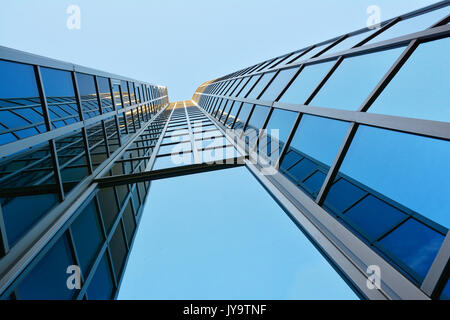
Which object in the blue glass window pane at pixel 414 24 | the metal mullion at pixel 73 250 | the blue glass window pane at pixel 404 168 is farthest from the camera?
the metal mullion at pixel 73 250

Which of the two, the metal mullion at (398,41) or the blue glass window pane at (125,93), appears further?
the blue glass window pane at (125,93)

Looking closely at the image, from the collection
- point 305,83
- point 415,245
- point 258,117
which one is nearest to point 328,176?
point 415,245

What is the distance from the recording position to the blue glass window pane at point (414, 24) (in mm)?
4930

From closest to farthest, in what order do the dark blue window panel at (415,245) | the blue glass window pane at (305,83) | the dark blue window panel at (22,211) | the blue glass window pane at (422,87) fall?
the dark blue window panel at (415,245)
the blue glass window pane at (422,87)
the dark blue window panel at (22,211)
the blue glass window pane at (305,83)

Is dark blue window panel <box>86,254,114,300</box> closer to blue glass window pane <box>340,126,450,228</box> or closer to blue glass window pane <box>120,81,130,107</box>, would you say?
blue glass window pane <box>340,126,450,228</box>

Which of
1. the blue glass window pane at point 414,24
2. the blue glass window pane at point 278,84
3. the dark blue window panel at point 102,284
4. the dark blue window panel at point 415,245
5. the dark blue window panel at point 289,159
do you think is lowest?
the dark blue window panel at point 102,284

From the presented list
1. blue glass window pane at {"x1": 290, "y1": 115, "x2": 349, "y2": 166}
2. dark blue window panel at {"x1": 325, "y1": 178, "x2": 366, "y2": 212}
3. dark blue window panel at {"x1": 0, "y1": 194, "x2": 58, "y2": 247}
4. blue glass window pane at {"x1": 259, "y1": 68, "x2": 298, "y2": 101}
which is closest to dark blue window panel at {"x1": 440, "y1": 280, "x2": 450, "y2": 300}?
dark blue window panel at {"x1": 325, "y1": 178, "x2": 366, "y2": 212}

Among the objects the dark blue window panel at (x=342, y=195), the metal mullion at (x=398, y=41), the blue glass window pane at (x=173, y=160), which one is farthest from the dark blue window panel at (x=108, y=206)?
the metal mullion at (x=398, y=41)

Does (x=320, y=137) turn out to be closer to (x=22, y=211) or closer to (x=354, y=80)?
(x=354, y=80)

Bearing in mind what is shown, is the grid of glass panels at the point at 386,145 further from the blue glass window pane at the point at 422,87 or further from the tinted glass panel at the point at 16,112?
the tinted glass panel at the point at 16,112

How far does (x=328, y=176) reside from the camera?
489cm

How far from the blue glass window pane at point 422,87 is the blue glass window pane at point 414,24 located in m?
1.02

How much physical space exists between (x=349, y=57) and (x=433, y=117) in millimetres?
3717
